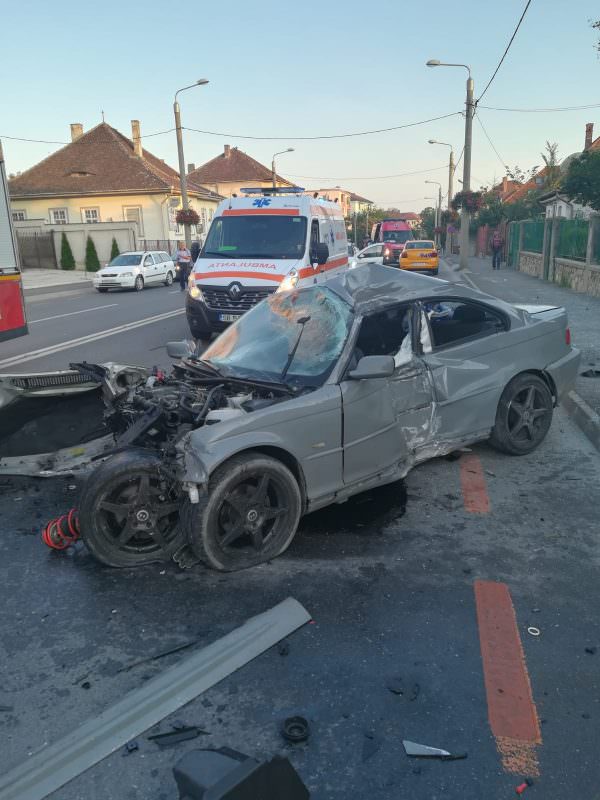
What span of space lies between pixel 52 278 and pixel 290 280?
84.1ft

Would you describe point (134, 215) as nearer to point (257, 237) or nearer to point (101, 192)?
point (101, 192)

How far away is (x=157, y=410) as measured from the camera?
156 inches

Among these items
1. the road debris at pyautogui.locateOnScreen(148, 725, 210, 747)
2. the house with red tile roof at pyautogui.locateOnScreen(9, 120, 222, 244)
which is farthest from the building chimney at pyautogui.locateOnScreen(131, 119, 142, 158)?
the road debris at pyautogui.locateOnScreen(148, 725, 210, 747)

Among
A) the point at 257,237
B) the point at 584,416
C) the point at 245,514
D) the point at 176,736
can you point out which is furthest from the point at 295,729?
the point at 257,237

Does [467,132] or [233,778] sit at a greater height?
[467,132]

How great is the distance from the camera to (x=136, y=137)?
149ft

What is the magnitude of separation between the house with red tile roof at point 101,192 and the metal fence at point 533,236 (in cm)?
2307

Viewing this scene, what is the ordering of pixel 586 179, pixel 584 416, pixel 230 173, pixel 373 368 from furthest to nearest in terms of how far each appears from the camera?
pixel 230 173 < pixel 586 179 < pixel 584 416 < pixel 373 368

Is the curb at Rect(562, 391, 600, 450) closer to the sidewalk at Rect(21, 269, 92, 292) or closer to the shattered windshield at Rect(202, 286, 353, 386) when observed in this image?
the shattered windshield at Rect(202, 286, 353, 386)

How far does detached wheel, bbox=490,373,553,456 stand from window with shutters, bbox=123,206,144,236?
3996 cm

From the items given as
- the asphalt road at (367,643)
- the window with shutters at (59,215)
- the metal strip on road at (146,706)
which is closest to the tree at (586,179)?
the asphalt road at (367,643)

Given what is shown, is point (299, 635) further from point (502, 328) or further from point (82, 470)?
point (502, 328)

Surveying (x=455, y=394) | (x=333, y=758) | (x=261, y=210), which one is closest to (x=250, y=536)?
(x=333, y=758)

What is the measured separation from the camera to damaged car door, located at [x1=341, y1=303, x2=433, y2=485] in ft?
13.9
